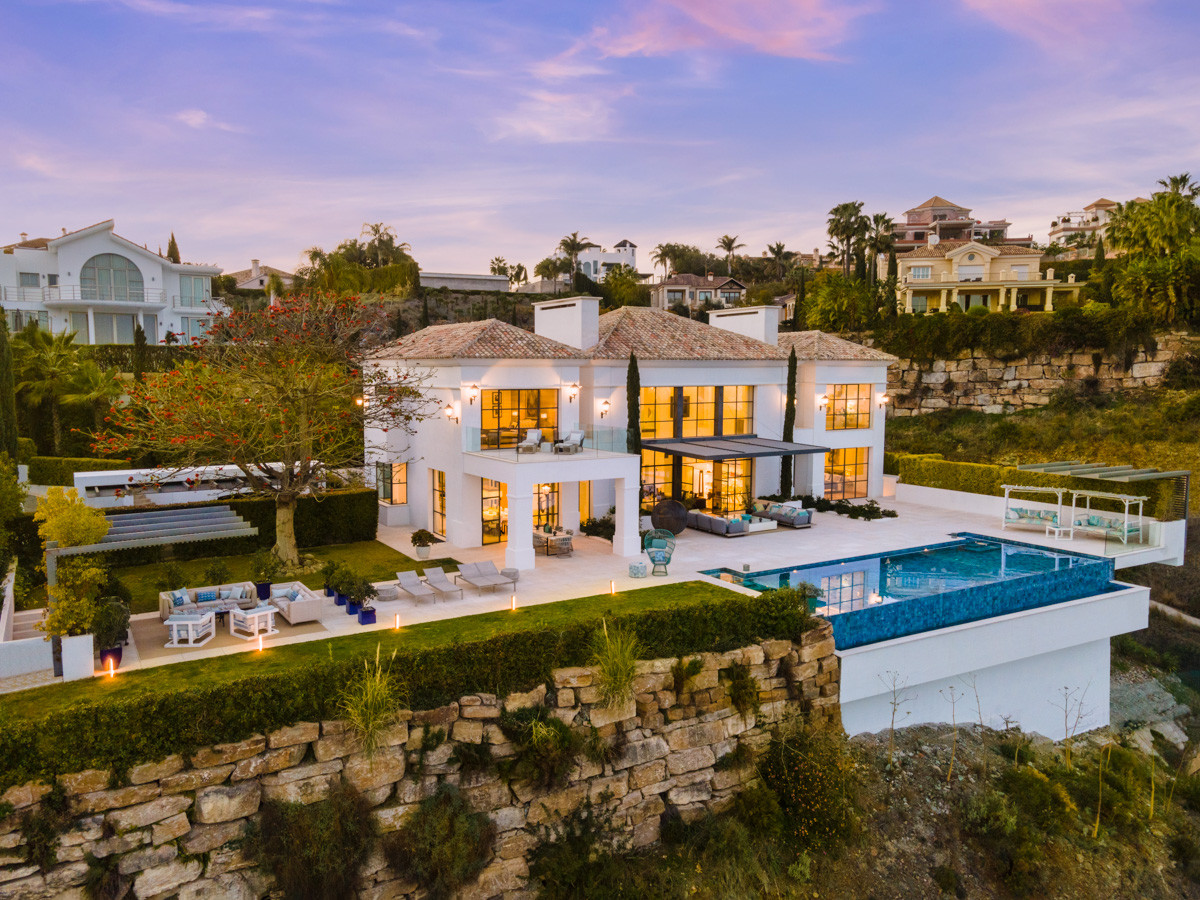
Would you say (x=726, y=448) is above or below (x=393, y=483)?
above

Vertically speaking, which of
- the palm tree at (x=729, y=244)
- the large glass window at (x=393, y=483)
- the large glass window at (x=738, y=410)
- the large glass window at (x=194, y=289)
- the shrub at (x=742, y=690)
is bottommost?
the shrub at (x=742, y=690)

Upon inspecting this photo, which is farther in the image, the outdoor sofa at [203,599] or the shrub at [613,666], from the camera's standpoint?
the outdoor sofa at [203,599]

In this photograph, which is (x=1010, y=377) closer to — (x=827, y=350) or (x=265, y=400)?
(x=827, y=350)

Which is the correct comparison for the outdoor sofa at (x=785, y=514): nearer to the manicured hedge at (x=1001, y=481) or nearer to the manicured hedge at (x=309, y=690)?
the manicured hedge at (x=1001, y=481)

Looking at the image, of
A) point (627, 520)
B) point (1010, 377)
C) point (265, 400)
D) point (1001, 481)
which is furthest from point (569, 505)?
point (1010, 377)

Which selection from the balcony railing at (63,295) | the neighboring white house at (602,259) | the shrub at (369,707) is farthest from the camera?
the neighboring white house at (602,259)

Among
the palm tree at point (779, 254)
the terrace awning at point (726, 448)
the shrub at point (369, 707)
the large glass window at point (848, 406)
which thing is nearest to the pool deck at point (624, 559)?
the terrace awning at point (726, 448)
